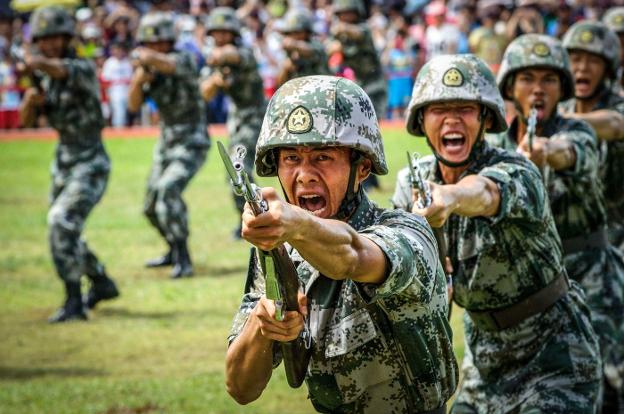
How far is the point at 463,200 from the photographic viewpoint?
547 cm

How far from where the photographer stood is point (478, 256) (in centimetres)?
608

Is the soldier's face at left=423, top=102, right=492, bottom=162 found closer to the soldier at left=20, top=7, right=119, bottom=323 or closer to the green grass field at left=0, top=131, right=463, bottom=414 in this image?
the green grass field at left=0, top=131, right=463, bottom=414

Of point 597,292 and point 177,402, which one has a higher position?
point 597,292

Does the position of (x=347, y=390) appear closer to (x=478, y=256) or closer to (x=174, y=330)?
(x=478, y=256)

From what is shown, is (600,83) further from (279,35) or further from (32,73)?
(279,35)

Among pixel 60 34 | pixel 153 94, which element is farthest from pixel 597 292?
pixel 153 94

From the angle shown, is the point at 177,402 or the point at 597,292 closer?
the point at 597,292

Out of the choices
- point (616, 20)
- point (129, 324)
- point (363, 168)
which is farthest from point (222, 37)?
point (363, 168)

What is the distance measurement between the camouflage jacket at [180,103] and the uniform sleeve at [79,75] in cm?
260

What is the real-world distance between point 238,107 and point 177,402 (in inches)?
325

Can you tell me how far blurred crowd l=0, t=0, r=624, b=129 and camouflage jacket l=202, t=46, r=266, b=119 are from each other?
8047 millimetres

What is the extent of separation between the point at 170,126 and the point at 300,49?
9.19ft

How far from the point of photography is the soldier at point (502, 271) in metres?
6.03

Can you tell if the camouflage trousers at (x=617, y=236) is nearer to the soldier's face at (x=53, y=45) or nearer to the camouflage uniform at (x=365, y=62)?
the soldier's face at (x=53, y=45)
